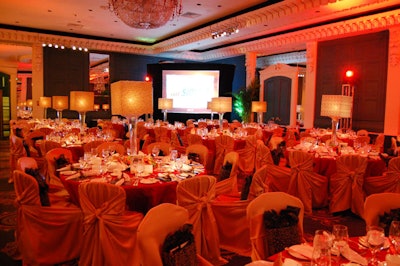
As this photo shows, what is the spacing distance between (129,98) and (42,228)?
64.7 inches

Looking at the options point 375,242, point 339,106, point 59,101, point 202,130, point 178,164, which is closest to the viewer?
point 375,242

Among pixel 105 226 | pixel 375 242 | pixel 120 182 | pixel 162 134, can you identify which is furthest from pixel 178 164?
pixel 162 134

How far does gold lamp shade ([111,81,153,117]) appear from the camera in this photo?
3.98m

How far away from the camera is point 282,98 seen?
13133 mm

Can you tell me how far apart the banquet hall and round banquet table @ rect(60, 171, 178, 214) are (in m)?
0.02

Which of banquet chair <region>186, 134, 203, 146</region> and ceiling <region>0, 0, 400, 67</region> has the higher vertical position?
ceiling <region>0, 0, 400, 67</region>

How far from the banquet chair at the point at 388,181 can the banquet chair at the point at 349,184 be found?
121mm

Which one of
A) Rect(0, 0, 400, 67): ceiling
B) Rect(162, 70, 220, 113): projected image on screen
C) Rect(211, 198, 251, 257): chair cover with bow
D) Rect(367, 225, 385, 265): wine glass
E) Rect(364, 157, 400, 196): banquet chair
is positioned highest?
Rect(0, 0, 400, 67): ceiling

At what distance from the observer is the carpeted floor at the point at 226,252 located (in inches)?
138

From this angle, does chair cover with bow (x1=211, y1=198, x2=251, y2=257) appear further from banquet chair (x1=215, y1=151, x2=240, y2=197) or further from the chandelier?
the chandelier

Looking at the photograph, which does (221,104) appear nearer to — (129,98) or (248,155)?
(248,155)

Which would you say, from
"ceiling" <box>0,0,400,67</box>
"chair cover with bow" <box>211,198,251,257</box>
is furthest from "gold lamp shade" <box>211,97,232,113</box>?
"chair cover with bow" <box>211,198,251,257</box>

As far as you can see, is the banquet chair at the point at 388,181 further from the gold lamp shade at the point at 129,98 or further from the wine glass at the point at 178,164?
the gold lamp shade at the point at 129,98

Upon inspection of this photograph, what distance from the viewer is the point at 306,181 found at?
498 centimetres
